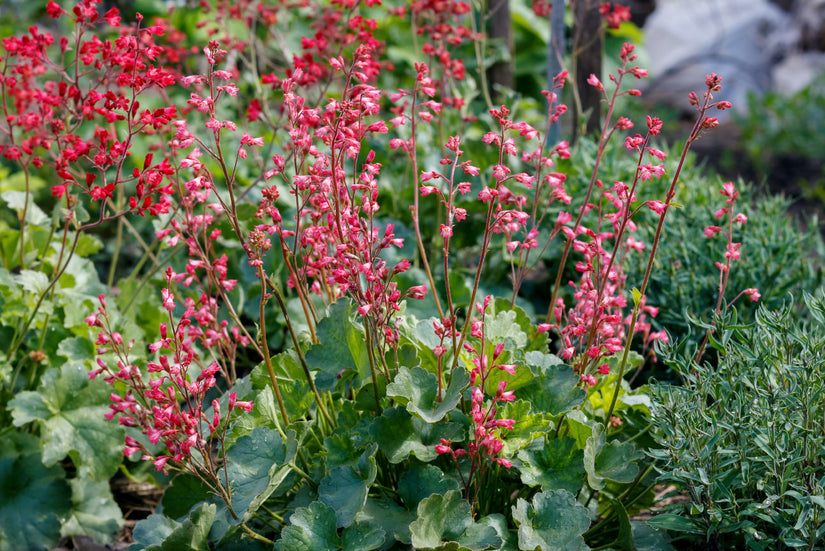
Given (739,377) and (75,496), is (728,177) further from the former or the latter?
(75,496)

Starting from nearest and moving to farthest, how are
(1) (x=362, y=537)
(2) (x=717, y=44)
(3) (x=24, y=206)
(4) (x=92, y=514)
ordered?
1. (1) (x=362, y=537)
2. (4) (x=92, y=514)
3. (3) (x=24, y=206)
4. (2) (x=717, y=44)

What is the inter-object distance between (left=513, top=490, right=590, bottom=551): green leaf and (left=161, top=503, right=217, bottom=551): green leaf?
693 millimetres

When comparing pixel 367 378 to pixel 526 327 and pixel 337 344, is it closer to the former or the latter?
pixel 337 344

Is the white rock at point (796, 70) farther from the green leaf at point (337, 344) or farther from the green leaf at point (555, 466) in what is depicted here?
the green leaf at point (337, 344)

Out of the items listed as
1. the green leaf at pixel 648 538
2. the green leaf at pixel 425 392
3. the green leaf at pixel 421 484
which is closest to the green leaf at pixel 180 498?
the green leaf at pixel 421 484

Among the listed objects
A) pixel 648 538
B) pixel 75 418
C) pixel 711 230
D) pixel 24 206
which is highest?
pixel 711 230

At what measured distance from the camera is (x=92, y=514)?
2.38 meters

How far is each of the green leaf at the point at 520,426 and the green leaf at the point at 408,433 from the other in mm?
110

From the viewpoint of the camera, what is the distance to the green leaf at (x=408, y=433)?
1703mm

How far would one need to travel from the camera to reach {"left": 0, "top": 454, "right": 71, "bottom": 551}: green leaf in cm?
225

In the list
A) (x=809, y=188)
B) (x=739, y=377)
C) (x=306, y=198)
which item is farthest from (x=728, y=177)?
(x=306, y=198)

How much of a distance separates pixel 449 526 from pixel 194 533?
568mm

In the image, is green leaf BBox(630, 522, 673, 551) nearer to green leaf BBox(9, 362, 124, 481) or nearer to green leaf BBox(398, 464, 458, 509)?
green leaf BBox(398, 464, 458, 509)

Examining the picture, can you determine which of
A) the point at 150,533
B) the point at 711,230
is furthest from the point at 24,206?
the point at 711,230
